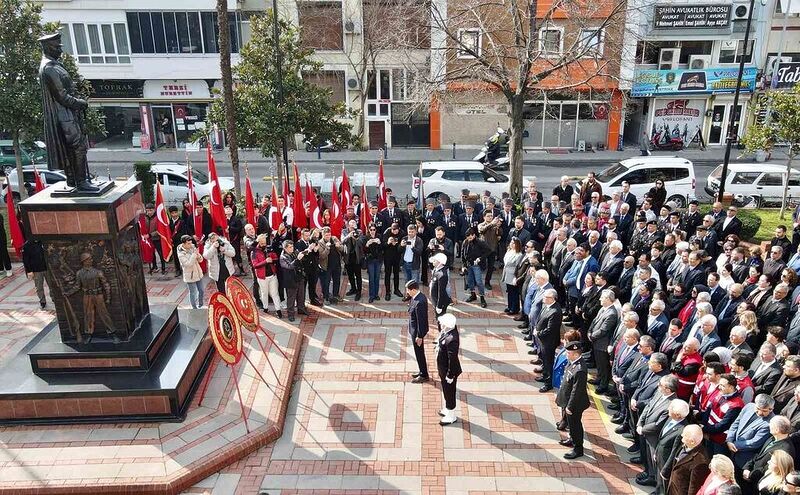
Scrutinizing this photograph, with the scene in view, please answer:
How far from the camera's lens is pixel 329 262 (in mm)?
13914

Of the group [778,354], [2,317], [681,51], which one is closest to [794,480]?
[778,354]

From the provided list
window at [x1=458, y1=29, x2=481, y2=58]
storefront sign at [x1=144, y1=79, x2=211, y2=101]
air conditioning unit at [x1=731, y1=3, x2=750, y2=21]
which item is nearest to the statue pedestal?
window at [x1=458, y1=29, x2=481, y2=58]

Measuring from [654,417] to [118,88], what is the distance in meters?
34.5

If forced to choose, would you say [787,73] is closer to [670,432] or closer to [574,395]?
[574,395]

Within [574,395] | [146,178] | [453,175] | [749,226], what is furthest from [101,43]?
[574,395]

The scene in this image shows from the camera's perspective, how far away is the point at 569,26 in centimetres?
2948

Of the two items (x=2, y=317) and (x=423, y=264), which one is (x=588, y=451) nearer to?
(x=423, y=264)

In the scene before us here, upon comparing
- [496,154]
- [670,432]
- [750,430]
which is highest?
[496,154]

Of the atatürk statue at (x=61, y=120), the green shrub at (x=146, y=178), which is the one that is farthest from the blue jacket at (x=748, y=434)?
the green shrub at (x=146, y=178)

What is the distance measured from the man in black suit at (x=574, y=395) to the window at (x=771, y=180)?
1687cm

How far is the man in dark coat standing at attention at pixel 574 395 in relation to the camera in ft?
28.1

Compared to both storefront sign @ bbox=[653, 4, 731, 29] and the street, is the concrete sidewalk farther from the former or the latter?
storefront sign @ bbox=[653, 4, 731, 29]

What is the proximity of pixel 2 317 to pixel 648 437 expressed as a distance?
12.9 meters

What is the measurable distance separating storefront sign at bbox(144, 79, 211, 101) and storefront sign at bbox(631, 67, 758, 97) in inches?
899
